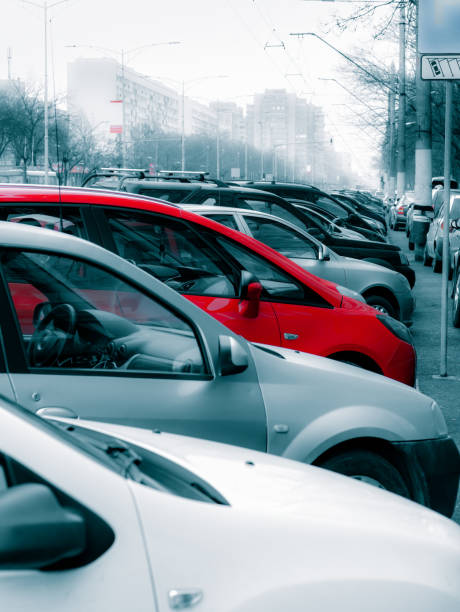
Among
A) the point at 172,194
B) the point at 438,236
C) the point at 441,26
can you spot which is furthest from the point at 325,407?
the point at 438,236

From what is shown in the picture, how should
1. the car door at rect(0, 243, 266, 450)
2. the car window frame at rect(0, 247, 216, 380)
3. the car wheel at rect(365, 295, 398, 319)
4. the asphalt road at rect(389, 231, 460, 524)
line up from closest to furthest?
the car window frame at rect(0, 247, 216, 380) → the car door at rect(0, 243, 266, 450) → the asphalt road at rect(389, 231, 460, 524) → the car wheel at rect(365, 295, 398, 319)

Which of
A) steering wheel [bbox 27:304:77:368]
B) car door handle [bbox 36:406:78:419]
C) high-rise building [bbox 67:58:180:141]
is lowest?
car door handle [bbox 36:406:78:419]

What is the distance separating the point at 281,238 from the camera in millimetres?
10594

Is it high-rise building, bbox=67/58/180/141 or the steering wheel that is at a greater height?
high-rise building, bbox=67/58/180/141

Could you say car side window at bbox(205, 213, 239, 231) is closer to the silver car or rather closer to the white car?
the silver car

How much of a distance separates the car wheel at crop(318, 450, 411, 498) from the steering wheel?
1.20 m

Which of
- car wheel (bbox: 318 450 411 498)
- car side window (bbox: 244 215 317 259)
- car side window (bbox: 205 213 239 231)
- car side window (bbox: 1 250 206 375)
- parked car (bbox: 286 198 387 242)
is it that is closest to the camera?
car side window (bbox: 1 250 206 375)

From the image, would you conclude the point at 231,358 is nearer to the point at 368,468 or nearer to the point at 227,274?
the point at 368,468

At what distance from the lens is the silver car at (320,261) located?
→ 10016 mm

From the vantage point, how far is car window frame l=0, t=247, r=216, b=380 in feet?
11.1

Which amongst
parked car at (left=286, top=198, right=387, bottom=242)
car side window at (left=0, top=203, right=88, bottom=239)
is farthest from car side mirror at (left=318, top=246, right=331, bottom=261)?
parked car at (left=286, top=198, right=387, bottom=242)

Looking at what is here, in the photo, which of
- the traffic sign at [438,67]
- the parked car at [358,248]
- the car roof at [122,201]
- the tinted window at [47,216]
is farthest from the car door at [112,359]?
the parked car at [358,248]

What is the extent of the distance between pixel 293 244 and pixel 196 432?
23.0 feet

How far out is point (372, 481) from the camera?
13.7ft
